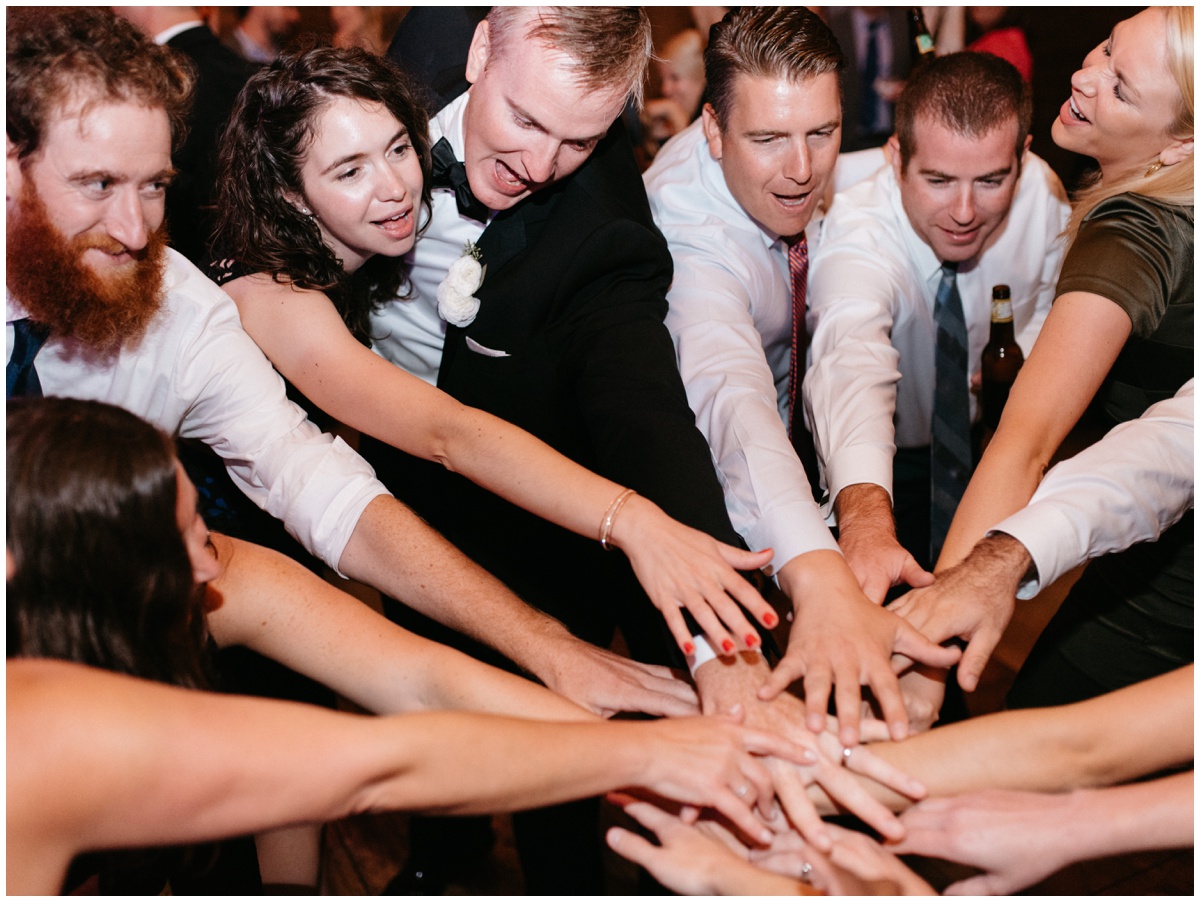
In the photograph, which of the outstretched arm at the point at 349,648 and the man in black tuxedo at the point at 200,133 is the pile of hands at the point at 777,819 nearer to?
the outstretched arm at the point at 349,648

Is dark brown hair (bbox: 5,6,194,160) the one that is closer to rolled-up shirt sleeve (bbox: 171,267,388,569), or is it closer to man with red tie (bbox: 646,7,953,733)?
rolled-up shirt sleeve (bbox: 171,267,388,569)

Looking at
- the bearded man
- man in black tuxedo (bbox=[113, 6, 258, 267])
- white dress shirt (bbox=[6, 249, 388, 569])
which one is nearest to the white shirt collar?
man in black tuxedo (bbox=[113, 6, 258, 267])

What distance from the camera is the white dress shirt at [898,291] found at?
7.53ft

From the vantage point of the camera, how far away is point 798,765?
1691mm

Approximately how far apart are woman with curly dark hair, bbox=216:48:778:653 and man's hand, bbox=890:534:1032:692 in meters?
0.70

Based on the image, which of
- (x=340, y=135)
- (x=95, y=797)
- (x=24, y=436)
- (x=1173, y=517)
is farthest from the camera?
(x=340, y=135)

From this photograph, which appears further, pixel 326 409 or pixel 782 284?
pixel 782 284

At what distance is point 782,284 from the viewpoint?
2525 mm

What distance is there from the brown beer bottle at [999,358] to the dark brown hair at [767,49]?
2.37 ft

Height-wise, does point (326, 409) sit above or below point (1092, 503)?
below

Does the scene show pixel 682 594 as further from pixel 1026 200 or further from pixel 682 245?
pixel 1026 200

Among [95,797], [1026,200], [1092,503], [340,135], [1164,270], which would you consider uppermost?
[1026,200]

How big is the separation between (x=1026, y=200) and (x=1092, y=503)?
1.16 meters

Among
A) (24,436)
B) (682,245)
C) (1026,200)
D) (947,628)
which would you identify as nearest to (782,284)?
(682,245)
